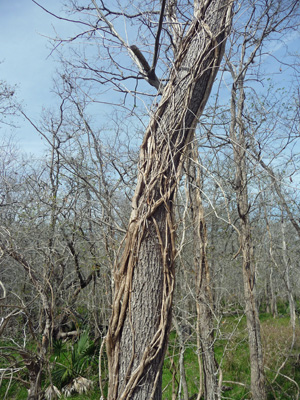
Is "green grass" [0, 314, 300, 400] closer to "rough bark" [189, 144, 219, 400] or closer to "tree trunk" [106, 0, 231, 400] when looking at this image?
"rough bark" [189, 144, 219, 400]

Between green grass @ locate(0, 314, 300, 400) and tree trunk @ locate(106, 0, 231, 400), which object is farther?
green grass @ locate(0, 314, 300, 400)

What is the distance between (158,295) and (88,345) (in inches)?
178

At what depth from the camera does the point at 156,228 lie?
1.46 meters

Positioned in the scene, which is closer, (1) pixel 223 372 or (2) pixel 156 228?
(2) pixel 156 228

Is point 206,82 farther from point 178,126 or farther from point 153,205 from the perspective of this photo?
point 153,205

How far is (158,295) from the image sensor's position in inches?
55.8

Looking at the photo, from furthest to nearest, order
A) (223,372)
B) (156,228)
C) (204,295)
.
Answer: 1. (223,372)
2. (204,295)
3. (156,228)

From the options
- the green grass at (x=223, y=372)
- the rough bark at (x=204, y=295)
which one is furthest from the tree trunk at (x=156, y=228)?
the green grass at (x=223, y=372)

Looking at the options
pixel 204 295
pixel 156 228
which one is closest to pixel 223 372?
pixel 204 295

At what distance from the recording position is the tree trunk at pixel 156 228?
4.49ft

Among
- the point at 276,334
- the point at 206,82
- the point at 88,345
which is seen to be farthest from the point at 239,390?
the point at 206,82

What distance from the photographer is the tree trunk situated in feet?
4.49

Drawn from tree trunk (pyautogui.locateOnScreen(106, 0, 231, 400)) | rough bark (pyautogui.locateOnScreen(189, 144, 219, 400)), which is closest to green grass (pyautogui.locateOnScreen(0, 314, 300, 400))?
rough bark (pyautogui.locateOnScreen(189, 144, 219, 400))

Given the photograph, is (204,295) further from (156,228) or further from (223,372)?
(223,372)
